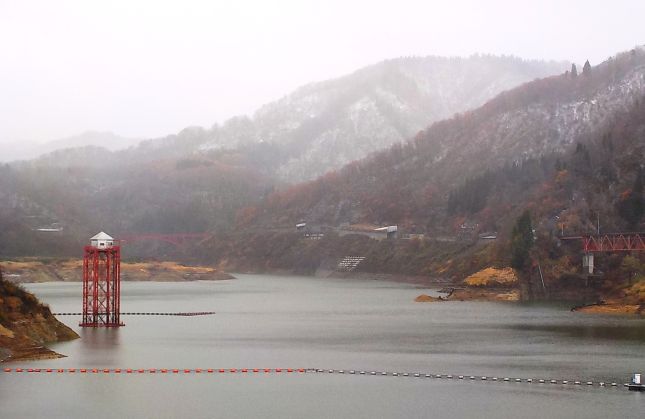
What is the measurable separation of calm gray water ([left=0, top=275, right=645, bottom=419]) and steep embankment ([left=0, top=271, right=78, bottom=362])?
5.86 ft

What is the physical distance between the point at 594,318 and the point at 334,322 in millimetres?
25271

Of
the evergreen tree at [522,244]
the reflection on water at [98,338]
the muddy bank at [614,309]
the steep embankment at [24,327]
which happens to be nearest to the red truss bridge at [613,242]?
the evergreen tree at [522,244]

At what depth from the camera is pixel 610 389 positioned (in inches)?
2475

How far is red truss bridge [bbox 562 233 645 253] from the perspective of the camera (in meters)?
146

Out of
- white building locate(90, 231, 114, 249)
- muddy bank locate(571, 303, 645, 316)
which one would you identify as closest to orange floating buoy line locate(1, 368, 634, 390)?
white building locate(90, 231, 114, 249)

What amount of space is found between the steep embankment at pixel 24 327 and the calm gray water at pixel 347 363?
1786 millimetres

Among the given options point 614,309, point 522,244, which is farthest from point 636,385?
point 522,244

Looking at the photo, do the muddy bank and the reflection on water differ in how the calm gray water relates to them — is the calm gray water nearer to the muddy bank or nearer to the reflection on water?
the reflection on water

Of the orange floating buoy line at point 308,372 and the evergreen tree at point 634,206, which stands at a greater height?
the evergreen tree at point 634,206

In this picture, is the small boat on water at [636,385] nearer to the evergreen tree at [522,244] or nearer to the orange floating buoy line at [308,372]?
the orange floating buoy line at [308,372]

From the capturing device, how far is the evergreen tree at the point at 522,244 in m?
157

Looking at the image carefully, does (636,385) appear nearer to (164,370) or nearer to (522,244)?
(164,370)

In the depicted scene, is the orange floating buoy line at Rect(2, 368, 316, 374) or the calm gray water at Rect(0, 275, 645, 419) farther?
the orange floating buoy line at Rect(2, 368, 316, 374)

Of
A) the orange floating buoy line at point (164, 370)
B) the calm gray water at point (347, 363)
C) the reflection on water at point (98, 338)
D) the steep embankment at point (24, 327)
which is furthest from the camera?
the reflection on water at point (98, 338)
